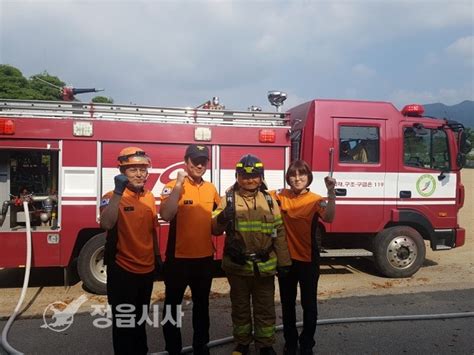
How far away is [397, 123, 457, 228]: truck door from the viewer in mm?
6637

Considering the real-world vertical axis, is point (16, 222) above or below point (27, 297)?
above

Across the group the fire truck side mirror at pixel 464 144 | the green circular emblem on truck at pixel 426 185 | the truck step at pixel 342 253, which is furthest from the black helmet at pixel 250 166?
the fire truck side mirror at pixel 464 144

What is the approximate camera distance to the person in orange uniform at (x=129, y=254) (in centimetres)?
319

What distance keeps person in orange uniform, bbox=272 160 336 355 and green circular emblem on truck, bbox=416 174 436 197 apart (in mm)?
3636

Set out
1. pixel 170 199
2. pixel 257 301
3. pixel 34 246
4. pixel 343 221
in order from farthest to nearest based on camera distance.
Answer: pixel 343 221 → pixel 34 246 → pixel 257 301 → pixel 170 199

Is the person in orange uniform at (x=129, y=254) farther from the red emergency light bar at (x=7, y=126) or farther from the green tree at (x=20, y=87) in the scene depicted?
the green tree at (x=20, y=87)

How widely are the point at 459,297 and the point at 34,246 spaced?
557 cm

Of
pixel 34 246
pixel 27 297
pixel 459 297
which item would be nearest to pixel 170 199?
pixel 34 246

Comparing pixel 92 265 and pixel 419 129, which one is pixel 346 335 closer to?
pixel 92 265

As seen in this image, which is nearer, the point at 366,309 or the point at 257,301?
the point at 257,301

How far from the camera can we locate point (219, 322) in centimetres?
462

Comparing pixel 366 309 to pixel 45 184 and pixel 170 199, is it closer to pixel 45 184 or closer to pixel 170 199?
pixel 170 199

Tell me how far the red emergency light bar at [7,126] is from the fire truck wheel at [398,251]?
5.41 metres

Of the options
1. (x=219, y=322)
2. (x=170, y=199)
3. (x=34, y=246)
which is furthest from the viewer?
(x=34, y=246)
